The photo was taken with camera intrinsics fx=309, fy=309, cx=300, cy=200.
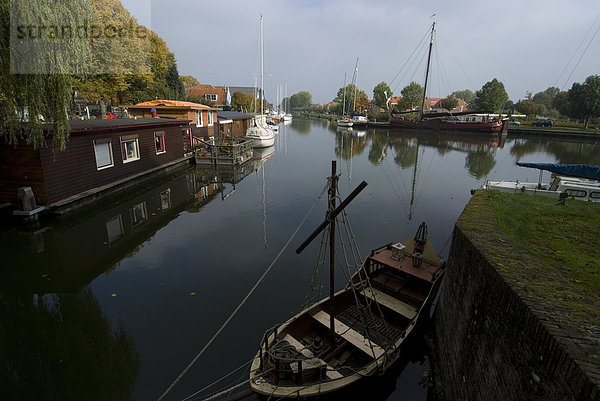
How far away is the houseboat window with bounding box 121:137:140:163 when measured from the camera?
2253cm

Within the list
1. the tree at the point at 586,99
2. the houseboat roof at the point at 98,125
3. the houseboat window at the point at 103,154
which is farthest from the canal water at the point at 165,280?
the tree at the point at 586,99

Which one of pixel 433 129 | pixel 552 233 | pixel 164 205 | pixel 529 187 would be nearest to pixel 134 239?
pixel 164 205

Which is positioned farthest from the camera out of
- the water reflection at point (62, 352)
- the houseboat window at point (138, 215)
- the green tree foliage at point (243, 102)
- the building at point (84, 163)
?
the green tree foliage at point (243, 102)

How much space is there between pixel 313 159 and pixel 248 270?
27177mm

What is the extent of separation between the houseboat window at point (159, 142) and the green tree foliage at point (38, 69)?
11806 mm

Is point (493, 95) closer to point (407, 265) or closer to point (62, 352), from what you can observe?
point (407, 265)

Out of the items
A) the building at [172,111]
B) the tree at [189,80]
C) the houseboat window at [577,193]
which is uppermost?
the tree at [189,80]

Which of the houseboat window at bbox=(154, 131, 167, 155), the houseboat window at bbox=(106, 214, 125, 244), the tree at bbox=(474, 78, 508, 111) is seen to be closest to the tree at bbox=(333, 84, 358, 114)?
the tree at bbox=(474, 78, 508, 111)

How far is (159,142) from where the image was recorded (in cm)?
2744

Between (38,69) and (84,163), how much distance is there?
6886mm

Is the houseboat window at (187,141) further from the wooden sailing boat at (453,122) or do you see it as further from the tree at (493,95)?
the tree at (493,95)

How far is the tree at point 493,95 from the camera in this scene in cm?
8806

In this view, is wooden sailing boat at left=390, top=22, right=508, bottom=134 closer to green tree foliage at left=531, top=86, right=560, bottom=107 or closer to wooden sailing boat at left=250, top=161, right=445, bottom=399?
wooden sailing boat at left=250, top=161, right=445, bottom=399

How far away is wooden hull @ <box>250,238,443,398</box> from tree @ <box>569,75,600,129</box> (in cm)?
8889
